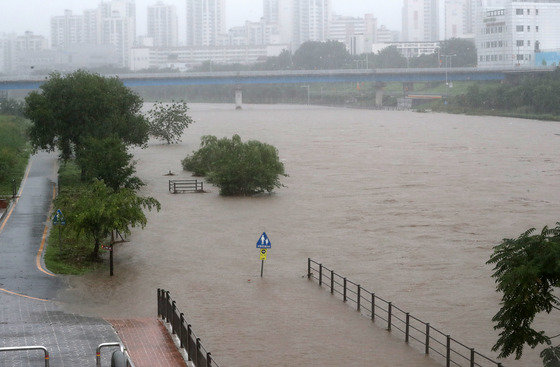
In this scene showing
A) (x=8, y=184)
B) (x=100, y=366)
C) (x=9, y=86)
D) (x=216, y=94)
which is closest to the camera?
(x=100, y=366)

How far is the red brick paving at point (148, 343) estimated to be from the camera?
1499 cm

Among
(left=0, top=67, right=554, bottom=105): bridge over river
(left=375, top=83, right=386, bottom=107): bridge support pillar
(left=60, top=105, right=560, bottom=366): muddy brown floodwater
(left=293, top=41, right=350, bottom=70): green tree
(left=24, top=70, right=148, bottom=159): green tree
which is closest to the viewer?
(left=60, top=105, right=560, bottom=366): muddy brown floodwater

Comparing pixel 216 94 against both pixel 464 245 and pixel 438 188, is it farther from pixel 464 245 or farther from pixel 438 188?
pixel 464 245

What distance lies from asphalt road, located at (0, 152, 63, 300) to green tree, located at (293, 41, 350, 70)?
129895 millimetres

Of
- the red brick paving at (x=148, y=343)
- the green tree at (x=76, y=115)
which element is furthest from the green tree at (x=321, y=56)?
the red brick paving at (x=148, y=343)

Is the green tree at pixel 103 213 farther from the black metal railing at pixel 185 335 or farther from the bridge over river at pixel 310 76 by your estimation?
the bridge over river at pixel 310 76

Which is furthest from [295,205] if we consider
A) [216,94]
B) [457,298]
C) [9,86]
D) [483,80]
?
[216,94]

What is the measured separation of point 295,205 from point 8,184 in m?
14.1

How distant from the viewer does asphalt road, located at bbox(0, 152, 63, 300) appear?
21.8 m

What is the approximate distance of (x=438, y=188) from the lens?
44.1m

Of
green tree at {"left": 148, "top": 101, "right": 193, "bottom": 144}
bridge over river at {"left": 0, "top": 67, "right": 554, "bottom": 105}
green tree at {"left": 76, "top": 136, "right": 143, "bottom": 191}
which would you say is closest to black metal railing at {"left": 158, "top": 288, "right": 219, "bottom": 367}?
green tree at {"left": 76, "top": 136, "right": 143, "bottom": 191}

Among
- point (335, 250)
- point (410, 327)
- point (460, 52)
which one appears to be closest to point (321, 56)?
point (460, 52)

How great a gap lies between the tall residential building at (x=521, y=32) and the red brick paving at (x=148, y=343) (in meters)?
119

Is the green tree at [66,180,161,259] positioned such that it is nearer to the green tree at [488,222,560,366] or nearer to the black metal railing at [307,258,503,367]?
the black metal railing at [307,258,503,367]
